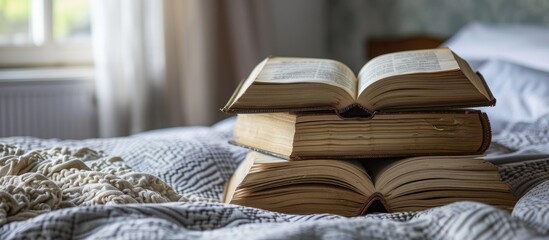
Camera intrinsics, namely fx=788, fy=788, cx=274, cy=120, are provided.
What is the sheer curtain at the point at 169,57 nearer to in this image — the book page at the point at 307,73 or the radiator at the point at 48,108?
the radiator at the point at 48,108

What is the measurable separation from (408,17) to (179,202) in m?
2.12

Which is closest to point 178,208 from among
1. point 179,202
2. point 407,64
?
point 179,202

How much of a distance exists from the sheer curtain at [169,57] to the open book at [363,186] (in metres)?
1.87

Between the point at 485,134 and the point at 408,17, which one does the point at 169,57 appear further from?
the point at 485,134

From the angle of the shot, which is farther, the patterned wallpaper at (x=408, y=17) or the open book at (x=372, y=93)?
the patterned wallpaper at (x=408, y=17)

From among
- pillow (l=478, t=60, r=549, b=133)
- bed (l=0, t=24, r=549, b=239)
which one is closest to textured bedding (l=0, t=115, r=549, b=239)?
bed (l=0, t=24, r=549, b=239)

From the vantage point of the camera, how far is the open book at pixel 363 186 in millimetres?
973

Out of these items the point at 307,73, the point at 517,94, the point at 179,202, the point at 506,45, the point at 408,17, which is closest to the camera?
the point at 179,202

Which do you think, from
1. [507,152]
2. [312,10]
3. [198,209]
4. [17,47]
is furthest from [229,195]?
[312,10]

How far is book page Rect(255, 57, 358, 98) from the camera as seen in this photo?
40.0 inches

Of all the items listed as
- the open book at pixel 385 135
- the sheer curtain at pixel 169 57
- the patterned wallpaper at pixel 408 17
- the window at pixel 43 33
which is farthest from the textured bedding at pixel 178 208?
the window at pixel 43 33

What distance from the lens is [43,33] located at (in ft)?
9.38

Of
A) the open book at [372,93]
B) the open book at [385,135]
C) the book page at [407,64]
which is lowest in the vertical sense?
the open book at [385,135]

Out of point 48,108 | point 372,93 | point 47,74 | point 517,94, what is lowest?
point 48,108
